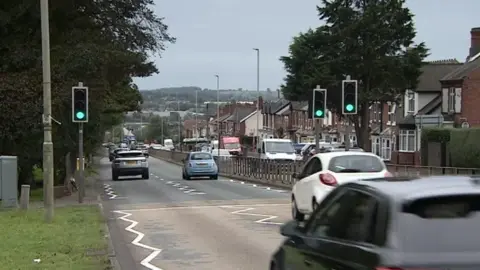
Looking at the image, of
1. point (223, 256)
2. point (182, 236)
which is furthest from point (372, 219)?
point (182, 236)

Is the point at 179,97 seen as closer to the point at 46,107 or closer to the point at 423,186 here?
the point at 46,107

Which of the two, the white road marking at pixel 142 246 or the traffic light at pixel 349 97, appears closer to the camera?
the white road marking at pixel 142 246

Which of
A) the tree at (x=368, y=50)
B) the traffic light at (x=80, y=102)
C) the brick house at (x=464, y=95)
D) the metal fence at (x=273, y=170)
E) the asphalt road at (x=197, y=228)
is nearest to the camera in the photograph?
the asphalt road at (x=197, y=228)

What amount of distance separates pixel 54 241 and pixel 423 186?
944cm

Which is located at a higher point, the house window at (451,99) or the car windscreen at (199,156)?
the house window at (451,99)

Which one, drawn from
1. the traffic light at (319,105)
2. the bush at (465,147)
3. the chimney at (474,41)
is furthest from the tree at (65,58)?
the chimney at (474,41)

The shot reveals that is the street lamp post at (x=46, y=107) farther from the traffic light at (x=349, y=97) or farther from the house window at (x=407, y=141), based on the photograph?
the house window at (x=407, y=141)

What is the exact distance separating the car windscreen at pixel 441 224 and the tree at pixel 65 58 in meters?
22.3

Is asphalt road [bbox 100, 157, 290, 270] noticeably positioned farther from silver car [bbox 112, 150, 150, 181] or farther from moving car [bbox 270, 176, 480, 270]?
silver car [bbox 112, 150, 150, 181]

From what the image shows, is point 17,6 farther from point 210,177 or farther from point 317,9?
point 317,9

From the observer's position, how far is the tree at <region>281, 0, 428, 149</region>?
54.9 meters

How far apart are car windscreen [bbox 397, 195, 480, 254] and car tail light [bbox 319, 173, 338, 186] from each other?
10.3m

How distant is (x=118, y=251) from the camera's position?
43.0ft

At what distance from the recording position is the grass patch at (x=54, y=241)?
36.1 ft
